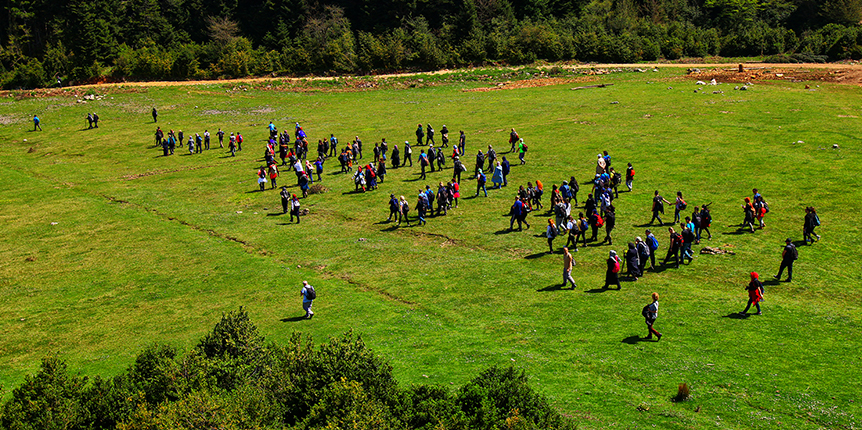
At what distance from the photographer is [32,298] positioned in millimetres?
28922

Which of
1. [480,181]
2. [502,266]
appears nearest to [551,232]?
[502,266]

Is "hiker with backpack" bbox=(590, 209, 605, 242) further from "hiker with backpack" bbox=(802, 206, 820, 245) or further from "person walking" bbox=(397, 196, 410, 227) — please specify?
"person walking" bbox=(397, 196, 410, 227)

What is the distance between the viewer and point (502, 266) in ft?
94.0

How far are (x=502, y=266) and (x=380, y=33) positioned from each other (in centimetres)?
9661

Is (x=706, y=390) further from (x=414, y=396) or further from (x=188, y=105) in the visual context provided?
(x=188, y=105)

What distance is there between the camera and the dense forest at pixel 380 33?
92.9 meters

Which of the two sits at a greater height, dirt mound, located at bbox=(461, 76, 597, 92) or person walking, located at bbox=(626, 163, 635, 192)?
dirt mound, located at bbox=(461, 76, 597, 92)

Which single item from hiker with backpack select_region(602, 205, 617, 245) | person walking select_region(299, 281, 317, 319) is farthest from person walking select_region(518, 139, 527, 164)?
person walking select_region(299, 281, 317, 319)

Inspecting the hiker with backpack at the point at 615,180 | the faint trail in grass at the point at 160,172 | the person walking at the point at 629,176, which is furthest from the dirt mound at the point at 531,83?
the hiker with backpack at the point at 615,180

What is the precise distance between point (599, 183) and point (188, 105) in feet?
198

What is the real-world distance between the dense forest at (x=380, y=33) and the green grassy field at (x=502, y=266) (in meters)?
34.8

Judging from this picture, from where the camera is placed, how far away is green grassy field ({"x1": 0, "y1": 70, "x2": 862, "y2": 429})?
18.9 m

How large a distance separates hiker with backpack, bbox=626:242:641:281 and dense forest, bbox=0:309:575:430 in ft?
34.3

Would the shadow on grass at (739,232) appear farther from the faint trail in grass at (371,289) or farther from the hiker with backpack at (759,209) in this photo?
the faint trail in grass at (371,289)
